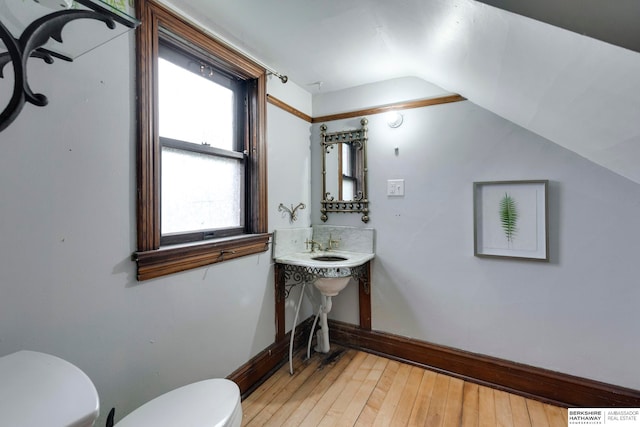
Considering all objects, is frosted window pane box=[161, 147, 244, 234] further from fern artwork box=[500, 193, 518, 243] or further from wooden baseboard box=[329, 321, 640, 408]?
fern artwork box=[500, 193, 518, 243]

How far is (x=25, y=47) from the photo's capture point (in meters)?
0.62

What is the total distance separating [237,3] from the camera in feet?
4.34

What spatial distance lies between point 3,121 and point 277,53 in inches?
60.5

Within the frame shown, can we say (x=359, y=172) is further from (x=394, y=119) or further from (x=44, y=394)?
(x=44, y=394)

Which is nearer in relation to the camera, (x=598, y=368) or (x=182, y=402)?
(x=182, y=402)

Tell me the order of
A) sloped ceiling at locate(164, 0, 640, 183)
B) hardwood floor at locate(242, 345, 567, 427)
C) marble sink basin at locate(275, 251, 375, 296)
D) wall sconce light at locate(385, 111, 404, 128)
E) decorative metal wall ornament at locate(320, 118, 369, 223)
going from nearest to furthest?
sloped ceiling at locate(164, 0, 640, 183) < hardwood floor at locate(242, 345, 567, 427) < marble sink basin at locate(275, 251, 375, 296) < wall sconce light at locate(385, 111, 404, 128) < decorative metal wall ornament at locate(320, 118, 369, 223)

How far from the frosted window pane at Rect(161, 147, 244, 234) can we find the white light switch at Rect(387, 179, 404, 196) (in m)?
1.13

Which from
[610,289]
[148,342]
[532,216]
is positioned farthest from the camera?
[532,216]

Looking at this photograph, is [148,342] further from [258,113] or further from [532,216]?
[532,216]

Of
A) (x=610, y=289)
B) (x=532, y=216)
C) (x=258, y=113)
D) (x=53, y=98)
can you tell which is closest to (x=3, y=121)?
(x=53, y=98)

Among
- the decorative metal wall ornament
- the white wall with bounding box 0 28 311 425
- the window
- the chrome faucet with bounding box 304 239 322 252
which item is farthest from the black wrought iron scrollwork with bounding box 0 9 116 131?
the chrome faucet with bounding box 304 239 322 252

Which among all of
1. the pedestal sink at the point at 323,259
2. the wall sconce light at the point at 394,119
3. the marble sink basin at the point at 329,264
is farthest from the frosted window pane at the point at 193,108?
the wall sconce light at the point at 394,119

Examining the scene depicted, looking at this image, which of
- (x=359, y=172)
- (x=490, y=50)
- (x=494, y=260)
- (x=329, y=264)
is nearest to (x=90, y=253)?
(x=329, y=264)

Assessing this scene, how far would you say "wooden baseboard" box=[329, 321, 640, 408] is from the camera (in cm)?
158
